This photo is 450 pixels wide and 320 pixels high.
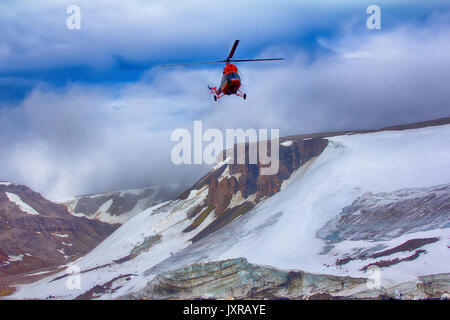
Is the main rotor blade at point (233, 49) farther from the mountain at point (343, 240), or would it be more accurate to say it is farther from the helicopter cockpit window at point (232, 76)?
the mountain at point (343, 240)

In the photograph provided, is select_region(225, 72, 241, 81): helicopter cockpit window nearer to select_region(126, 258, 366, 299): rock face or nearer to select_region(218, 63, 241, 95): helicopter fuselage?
select_region(218, 63, 241, 95): helicopter fuselage

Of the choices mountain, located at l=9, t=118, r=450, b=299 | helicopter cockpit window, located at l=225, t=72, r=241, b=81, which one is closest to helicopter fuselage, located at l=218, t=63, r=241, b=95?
helicopter cockpit window, located at l=225, t=72, r=241, b=81

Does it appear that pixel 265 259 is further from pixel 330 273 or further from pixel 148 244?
pixel 148 244

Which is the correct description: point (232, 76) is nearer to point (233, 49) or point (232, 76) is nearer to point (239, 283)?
point (233, 49)

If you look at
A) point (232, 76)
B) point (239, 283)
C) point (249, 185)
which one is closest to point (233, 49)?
point (232, 76)

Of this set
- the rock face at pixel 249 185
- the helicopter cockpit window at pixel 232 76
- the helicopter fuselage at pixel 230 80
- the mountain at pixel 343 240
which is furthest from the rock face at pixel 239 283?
the rock face at pixel 249 185
